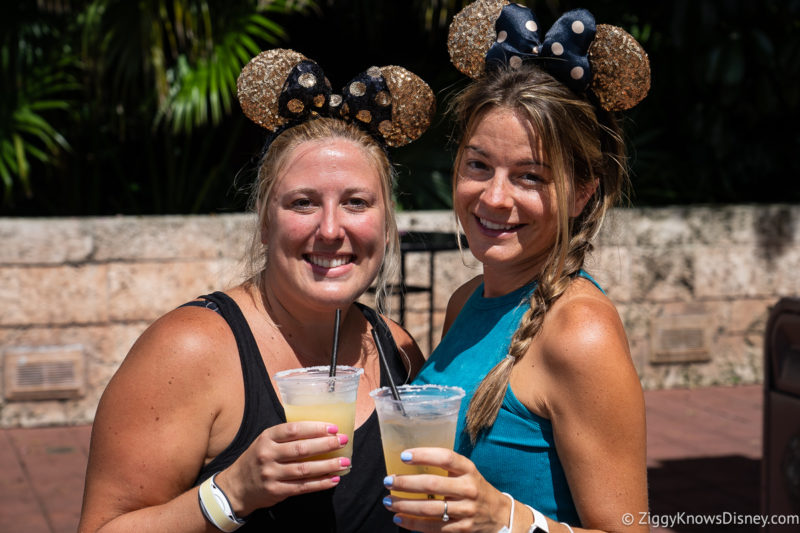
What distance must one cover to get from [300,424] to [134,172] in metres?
7.01

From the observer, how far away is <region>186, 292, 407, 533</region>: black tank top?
198 centimetres

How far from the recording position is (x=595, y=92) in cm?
212

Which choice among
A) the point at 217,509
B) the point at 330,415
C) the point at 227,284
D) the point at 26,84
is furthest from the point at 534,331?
the point at 26,84

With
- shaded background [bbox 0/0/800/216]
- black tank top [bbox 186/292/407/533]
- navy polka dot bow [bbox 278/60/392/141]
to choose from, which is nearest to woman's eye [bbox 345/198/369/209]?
navy polka dot bow [bbox 278/60/392/141]

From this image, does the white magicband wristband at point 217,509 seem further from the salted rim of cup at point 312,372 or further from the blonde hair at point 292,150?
the blonde hair at point 292,150

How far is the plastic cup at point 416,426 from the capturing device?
1.71 metres

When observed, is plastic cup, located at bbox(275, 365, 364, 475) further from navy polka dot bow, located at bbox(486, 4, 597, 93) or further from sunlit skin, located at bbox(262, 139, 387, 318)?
navy polka dot bow, located at bbox(486, 4, 597, 93)

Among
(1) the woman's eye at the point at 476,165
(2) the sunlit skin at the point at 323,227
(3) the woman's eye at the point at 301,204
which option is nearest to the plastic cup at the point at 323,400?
(2) the sunlit skin at the point at 323,227

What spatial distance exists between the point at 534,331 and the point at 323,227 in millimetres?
544

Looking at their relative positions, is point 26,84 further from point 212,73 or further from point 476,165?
point 476,165

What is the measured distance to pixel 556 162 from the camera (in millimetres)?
1994

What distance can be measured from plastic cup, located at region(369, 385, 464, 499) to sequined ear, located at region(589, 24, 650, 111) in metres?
0.82

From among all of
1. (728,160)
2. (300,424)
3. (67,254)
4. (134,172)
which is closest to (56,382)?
(67,254)

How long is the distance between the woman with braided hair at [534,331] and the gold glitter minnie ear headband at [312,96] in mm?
176
